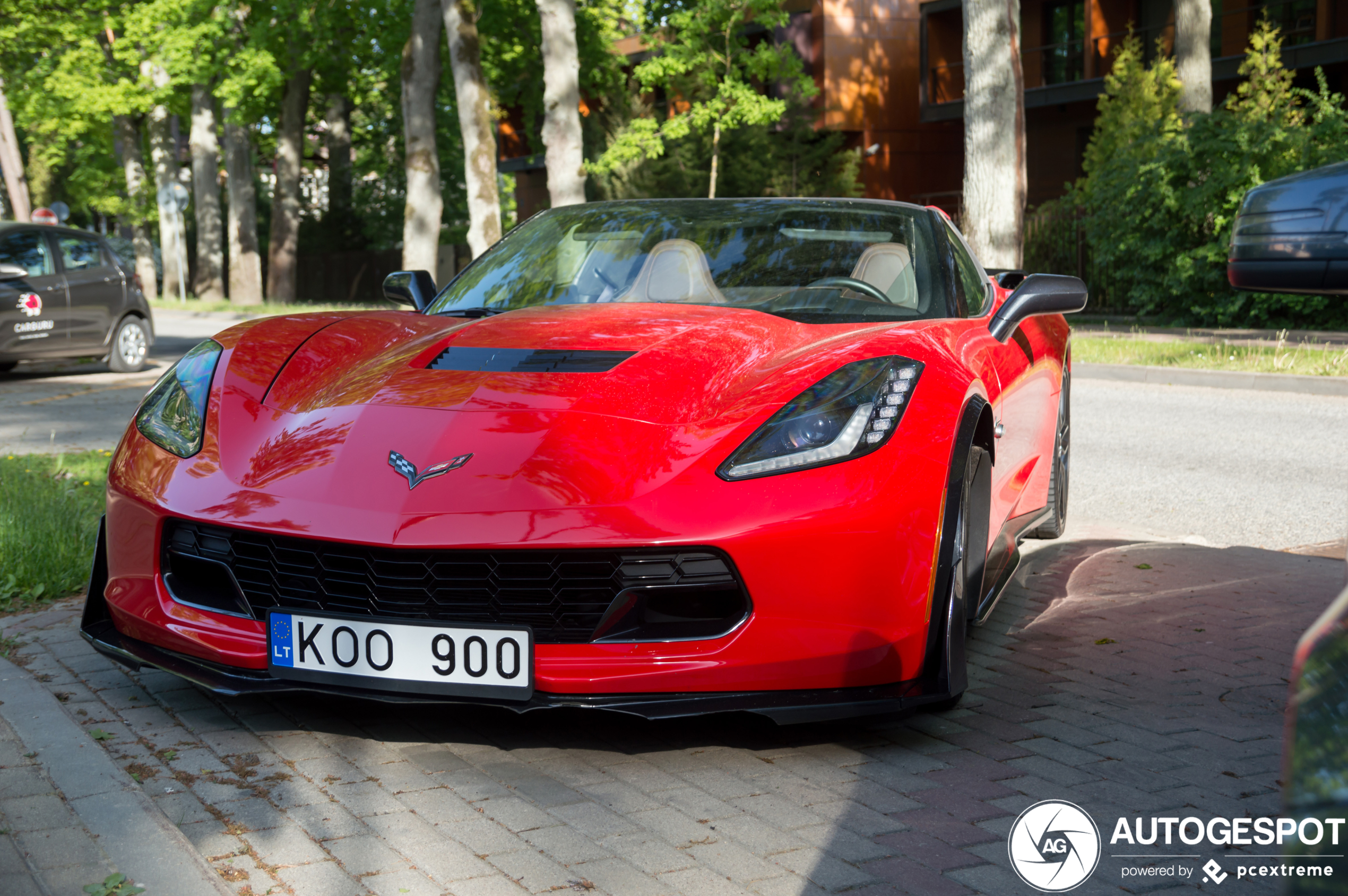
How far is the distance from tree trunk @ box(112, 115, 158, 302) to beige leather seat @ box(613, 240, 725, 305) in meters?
34.2

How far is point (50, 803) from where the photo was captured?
8.47 feet

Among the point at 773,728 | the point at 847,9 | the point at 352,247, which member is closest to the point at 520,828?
the point at 773,728

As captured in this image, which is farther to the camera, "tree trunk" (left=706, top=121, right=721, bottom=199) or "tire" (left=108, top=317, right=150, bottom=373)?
"tree trunk" (left=706, top=121, right=721, bottom=199)

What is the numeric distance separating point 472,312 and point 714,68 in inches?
936

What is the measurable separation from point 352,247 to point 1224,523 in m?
40.8

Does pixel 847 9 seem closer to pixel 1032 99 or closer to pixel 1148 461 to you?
pixel 1032 99

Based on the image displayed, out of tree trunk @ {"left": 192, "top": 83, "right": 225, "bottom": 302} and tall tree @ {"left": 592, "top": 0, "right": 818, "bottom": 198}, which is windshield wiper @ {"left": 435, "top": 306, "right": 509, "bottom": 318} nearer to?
tall tree @ {"left": 592, "top": 0, "right": 818, "bottom": 198}

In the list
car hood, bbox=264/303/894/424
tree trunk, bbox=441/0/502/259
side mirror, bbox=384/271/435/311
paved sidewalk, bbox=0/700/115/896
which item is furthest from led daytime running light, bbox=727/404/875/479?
tree trunk, bbox=441/0/502/259

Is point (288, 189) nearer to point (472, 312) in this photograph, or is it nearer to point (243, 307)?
point (243, 307)

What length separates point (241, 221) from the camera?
1280 inches

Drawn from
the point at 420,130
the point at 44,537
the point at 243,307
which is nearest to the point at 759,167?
the point at 420,130

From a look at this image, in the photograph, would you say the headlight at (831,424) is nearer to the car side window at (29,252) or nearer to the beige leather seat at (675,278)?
the beige leather seat at (675,278)

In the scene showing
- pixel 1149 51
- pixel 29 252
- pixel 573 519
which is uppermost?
pixel 1149 51

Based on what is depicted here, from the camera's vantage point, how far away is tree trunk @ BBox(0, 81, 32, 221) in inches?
918
